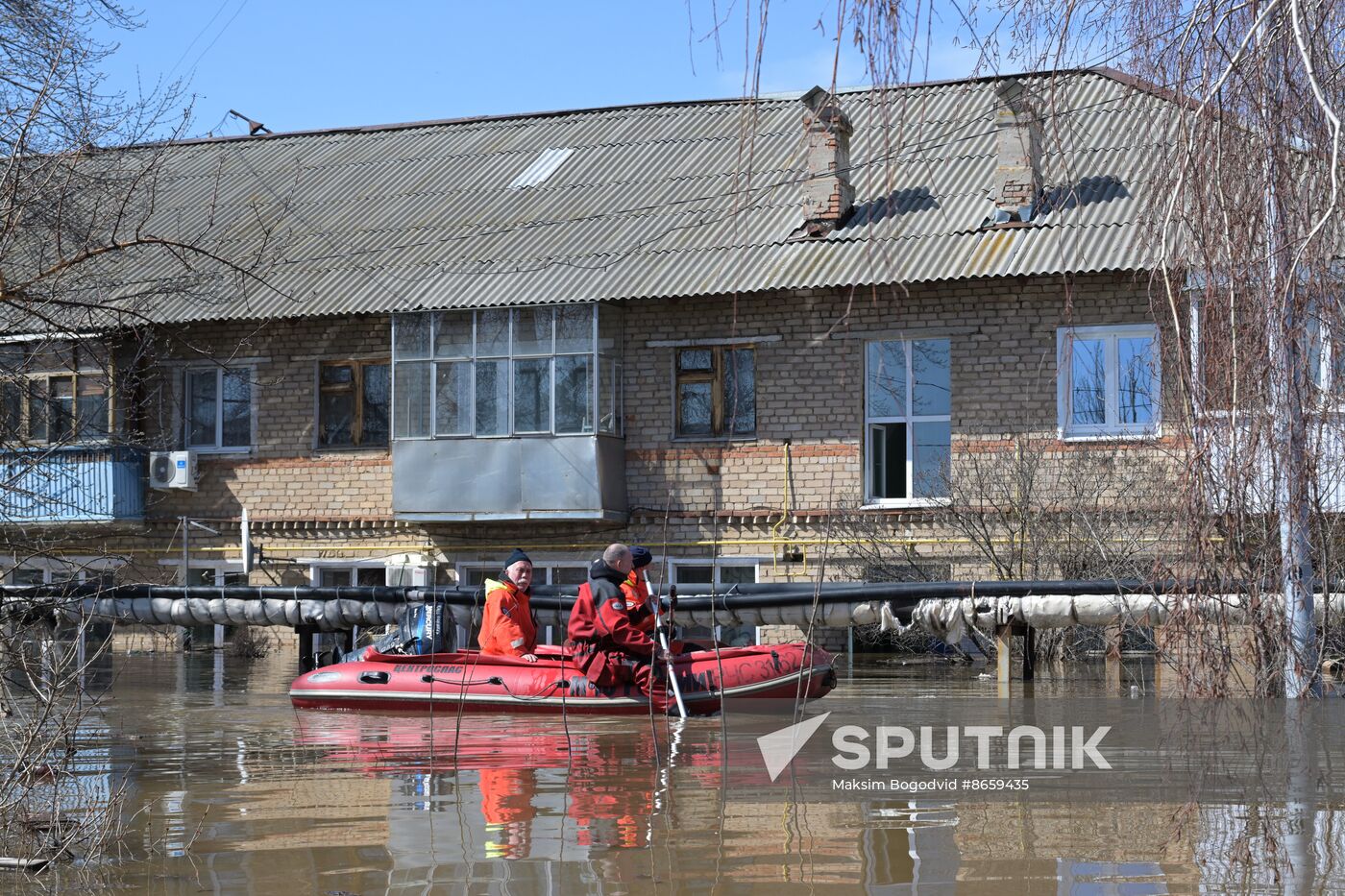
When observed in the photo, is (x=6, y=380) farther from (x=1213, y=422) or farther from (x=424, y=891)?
(x=1213, y=422)

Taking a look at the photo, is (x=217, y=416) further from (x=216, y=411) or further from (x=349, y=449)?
(x=349, y=449)

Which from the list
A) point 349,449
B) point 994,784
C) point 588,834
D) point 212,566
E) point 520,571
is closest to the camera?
point 588,834

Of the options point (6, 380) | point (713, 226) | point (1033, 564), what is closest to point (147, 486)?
point (713, 226)

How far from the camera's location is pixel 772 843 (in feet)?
23.2

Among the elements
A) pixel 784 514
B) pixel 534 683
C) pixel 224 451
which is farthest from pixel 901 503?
pixel 224 451

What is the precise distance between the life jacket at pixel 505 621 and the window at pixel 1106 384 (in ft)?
26.0

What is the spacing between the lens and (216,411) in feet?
79.9

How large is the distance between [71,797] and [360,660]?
23.2 feet

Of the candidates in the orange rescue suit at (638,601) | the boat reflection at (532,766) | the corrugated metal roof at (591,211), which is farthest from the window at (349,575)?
the orange rescue suit at (638,601)

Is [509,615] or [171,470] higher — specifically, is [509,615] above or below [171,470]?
below

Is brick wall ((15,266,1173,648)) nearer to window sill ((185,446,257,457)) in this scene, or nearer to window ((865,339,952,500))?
window sill ((185,446,257,457))

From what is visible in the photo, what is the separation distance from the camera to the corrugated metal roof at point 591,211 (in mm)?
20188

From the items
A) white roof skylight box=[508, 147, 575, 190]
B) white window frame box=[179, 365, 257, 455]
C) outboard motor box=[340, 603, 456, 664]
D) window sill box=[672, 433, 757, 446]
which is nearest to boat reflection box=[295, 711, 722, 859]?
outboard motor box=[340, 603, 456, 664]

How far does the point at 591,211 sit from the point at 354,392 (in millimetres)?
4405
